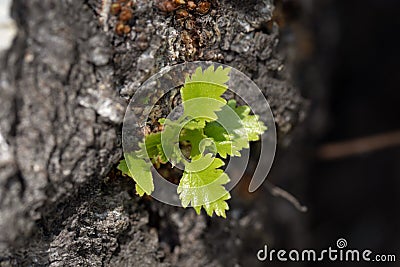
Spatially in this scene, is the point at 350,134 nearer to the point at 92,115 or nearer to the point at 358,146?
the point at 358,146

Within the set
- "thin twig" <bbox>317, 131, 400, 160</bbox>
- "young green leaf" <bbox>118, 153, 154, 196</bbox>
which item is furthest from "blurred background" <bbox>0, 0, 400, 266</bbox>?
"young green leaf" <bbox>118, 153, 154, 196</bbox>

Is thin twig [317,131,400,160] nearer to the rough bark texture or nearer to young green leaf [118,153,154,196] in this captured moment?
the rough bark texture

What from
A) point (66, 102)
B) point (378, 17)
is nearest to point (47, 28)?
point (66, 102)

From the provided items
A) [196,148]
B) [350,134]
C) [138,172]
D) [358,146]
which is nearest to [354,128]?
[350,134]

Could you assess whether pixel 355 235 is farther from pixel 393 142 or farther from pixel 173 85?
pixel 173 85

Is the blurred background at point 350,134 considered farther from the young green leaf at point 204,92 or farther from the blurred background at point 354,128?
the young green leaf at point 204,92

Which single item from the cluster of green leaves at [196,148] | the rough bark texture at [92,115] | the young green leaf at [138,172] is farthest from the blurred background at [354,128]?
the young green leaf at [138,172]
